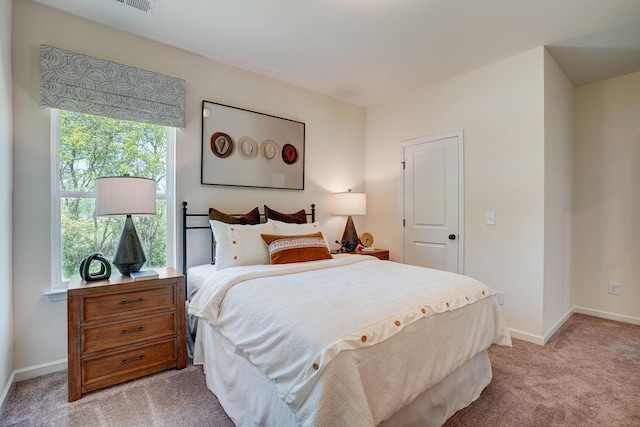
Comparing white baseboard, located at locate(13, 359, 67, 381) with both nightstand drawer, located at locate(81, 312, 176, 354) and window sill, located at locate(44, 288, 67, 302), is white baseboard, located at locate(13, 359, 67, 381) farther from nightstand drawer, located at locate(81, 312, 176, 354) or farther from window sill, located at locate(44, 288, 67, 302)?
nightstand drawer, located at locate(81, 312, 176, 354)

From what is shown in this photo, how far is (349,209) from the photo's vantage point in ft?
12.2

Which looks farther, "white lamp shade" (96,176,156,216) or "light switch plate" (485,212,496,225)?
"light switch plate" (485,212,496,225)

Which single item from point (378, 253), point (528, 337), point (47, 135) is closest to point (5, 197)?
point (47, 135)

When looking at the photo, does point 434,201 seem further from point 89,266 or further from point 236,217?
point 89,266

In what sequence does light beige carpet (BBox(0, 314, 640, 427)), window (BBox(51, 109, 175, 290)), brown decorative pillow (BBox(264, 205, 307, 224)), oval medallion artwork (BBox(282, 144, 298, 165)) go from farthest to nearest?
oval medallion artwork (BBox(282, 144, 298, 165)), brown decorative pillow (BBox(264, 205, 307, 224)), window (BBox(51, 109, 175, 290)), light beige carpet (BBox(0, 314, 640, 427))

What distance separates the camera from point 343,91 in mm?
3740

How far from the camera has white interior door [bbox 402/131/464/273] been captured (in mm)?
3342

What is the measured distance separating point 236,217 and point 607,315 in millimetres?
4153

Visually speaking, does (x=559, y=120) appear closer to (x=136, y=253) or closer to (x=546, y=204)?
(x=546, y=204)

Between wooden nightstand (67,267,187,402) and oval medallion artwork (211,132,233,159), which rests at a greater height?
oval medallion artwork (211,132,233,159)

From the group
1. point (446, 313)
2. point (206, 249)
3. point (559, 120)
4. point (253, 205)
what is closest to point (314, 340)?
point (446, 313)

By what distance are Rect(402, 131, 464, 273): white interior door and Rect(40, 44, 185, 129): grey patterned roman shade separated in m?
2.57

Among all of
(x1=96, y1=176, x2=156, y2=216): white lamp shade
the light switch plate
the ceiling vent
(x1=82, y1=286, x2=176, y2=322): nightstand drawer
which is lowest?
(x1=82, y1=286, x2=176, y2=322): nightstand drawer

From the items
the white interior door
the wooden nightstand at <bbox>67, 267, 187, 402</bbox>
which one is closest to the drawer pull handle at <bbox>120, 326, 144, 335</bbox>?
the wooden nightstand at <bbox>67, 267, 187, 402</bbox>
